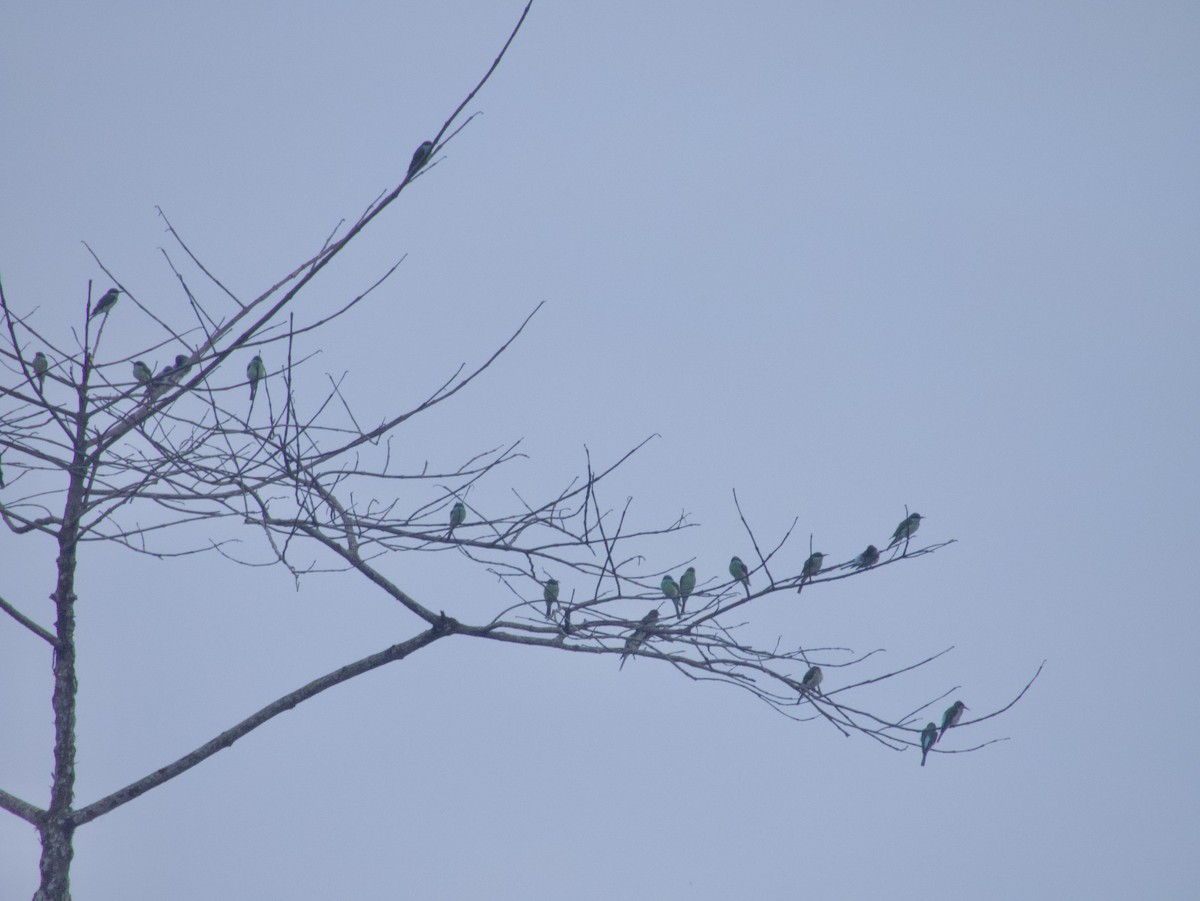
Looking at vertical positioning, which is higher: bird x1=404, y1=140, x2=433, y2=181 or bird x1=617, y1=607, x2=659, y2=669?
bird x1=404, y1=140, x2=433, y2=181

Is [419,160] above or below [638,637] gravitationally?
above

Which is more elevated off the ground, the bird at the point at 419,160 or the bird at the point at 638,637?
the bird at the point at 419,160

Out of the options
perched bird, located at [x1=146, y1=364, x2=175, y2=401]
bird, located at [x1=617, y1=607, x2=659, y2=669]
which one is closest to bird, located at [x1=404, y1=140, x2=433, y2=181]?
perched bird, located at [x1=146, y1=364, x2=175, y2=401]

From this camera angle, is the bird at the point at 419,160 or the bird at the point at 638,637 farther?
the bird at the point at 638,637

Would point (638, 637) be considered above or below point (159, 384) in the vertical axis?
below

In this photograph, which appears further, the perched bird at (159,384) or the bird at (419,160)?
the perched bird at (159,384)

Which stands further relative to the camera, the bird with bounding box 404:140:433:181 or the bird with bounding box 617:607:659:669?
the bird with bounding box 617:607:659:669

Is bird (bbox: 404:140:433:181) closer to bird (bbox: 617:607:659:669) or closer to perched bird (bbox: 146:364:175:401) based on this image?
perched bird (bbox: 146:364:175:401)

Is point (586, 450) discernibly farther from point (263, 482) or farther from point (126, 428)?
point (126, 428)

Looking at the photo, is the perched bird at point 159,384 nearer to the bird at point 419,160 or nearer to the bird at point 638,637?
the bird at point 419,160

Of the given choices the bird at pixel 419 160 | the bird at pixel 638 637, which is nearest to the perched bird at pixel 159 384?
the bird at pixel 419 160

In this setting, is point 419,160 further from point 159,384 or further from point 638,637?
point 638,637

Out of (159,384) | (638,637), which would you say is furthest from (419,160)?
(638,637)

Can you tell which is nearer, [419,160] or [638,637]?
[419,160]
